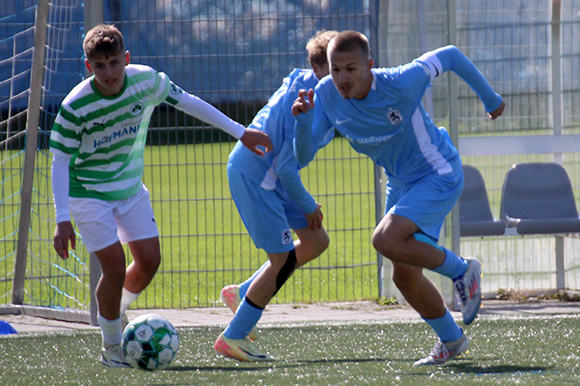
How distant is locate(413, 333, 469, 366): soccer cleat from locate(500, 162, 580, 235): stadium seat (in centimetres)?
365

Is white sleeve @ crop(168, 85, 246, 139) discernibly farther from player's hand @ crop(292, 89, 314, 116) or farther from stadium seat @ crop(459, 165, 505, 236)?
stadium seat @ crop(459, 165, 505, 236)

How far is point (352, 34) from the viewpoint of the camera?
482 cm

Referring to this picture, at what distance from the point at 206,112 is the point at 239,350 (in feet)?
4.49

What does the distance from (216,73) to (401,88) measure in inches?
Answer: 141

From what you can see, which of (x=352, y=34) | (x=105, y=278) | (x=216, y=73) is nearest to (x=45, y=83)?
(x=216, y=73)

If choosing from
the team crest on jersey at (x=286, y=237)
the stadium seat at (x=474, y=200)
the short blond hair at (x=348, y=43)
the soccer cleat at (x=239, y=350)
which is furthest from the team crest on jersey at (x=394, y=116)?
the stadium seat at (x=474, y=200)

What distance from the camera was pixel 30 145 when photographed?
8094mm

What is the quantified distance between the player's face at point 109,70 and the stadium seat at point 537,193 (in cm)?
457

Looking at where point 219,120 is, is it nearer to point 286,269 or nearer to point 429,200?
point 286,269

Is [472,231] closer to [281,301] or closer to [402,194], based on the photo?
[281,301]

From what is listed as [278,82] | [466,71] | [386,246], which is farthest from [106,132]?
[278,82]

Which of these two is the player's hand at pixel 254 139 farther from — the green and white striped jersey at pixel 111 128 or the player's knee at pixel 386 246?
the player's knee at pixel 386 246

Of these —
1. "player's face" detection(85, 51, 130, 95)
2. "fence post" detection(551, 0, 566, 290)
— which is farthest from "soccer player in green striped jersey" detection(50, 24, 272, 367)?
"fence post" detection(551, 0, 566, 290)

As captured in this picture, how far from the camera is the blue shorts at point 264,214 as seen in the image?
545 cm
